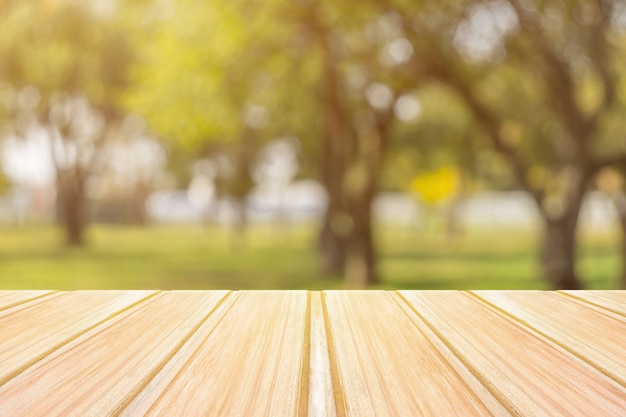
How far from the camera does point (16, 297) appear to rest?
2.65m

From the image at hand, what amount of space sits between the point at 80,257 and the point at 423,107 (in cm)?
1248

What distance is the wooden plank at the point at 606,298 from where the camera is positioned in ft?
8.14

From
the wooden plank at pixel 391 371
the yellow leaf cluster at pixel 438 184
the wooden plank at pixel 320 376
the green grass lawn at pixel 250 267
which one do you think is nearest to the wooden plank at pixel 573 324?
the wooden plank at pixel 391 371

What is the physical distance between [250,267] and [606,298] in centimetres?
1845

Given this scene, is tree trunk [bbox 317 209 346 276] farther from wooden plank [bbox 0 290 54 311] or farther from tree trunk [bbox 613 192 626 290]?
wooden plank [bbox 0 290 54 311]

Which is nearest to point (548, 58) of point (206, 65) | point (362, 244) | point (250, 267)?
point (362, 244)

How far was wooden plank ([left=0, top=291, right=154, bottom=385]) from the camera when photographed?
6.14ft

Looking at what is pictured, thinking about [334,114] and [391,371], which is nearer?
[391,371]

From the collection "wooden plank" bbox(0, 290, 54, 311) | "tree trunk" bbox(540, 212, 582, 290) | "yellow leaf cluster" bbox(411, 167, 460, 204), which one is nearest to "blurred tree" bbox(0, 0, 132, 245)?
"tree trunk" bbox(540, 212, 582, 290)

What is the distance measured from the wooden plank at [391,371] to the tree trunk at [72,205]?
25752 mm

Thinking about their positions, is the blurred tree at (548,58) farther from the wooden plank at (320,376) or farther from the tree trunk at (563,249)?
the wooden plank at (320,376)

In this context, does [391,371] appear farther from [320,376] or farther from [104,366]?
[104,366]

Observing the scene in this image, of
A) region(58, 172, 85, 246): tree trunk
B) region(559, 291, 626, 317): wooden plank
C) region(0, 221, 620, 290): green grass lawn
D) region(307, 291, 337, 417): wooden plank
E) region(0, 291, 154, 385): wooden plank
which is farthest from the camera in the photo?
region(58, 172, 85, 246): tree trunk

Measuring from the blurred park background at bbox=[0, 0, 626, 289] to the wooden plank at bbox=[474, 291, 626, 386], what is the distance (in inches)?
314
